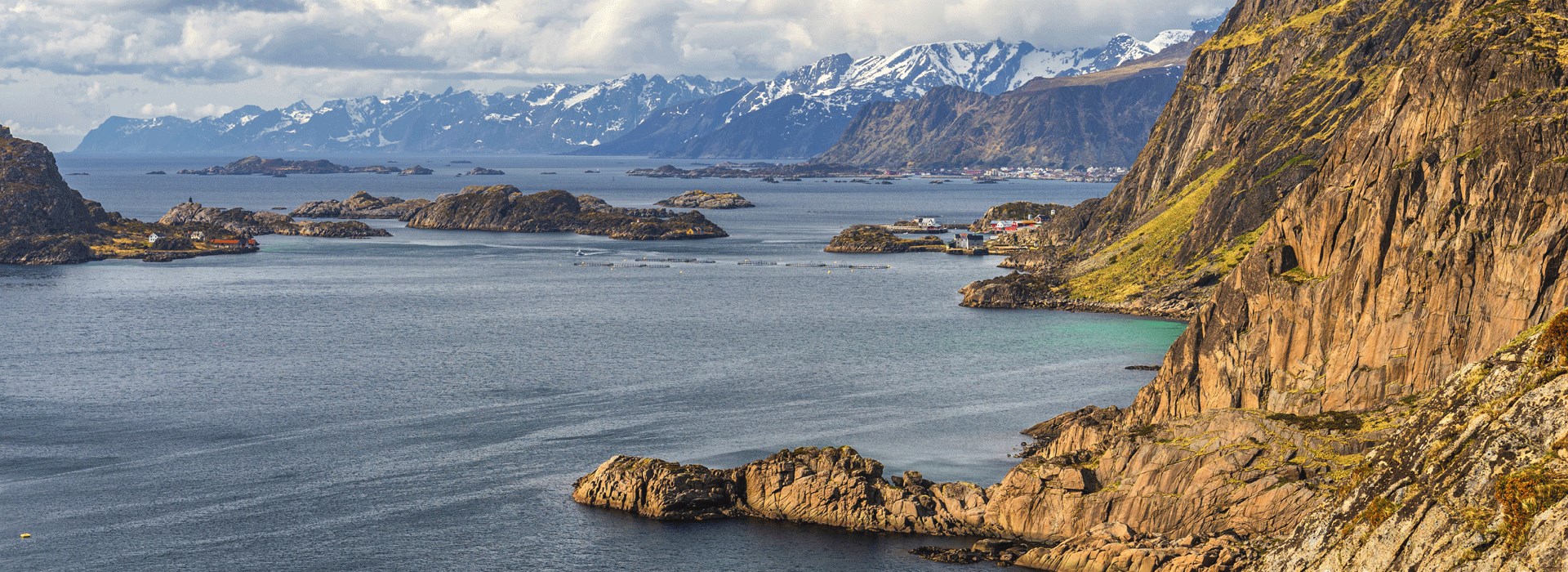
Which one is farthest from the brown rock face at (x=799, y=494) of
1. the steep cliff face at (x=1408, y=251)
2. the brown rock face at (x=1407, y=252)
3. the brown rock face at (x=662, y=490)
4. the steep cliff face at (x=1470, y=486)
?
the steep cliff face at (x=1470, y=486)

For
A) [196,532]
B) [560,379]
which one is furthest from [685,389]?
[196,532]

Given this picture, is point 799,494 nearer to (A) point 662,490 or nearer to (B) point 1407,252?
(A) point 662,490

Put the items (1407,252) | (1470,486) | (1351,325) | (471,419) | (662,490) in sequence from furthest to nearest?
(471,419), (662,490), (1351,325), (1407,252), (1470,486)

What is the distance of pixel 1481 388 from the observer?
2490 inches

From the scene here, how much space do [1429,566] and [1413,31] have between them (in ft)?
507

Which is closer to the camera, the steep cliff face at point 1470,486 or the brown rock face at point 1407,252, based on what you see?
the steep cliff face at point 1470,486

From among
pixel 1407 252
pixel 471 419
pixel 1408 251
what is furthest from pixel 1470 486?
pixel 471 419

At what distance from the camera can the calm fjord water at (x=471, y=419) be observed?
88.7 metres

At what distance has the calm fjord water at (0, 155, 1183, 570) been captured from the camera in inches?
3492

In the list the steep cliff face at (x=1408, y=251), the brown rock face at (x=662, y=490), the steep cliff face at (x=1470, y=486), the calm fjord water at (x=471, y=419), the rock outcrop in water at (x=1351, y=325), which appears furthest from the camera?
the brown rock face at (x=662, y=490)

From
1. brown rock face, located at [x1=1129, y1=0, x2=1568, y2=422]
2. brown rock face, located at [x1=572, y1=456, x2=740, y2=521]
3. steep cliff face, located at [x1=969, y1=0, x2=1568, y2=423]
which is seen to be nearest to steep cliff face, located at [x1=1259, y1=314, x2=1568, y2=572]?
brown rock face, located at [x1=1129, y1=0, x2=1568, y2=422]

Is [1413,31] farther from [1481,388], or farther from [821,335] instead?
[1481,388]

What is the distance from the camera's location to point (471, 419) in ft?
404

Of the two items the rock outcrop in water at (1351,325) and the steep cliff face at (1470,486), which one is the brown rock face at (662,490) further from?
the steep cliff face at (1470,486)
